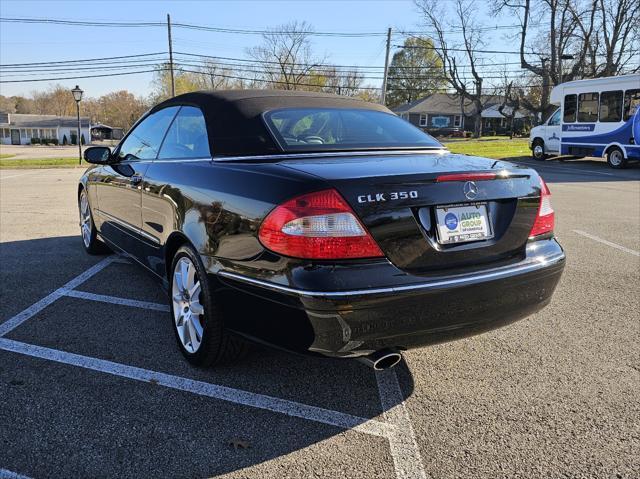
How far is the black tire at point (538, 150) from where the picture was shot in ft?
76.0

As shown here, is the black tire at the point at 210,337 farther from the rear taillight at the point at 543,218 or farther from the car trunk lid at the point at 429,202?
the rear taillight at the point at 543,218

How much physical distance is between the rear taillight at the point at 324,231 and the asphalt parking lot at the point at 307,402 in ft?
2.87

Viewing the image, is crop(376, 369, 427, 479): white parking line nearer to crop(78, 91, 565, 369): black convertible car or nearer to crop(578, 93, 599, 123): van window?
crop(78, 91, 565, 369): black convertible car

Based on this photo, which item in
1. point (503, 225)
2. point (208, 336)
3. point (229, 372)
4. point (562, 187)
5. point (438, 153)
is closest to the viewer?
point (503, 225)

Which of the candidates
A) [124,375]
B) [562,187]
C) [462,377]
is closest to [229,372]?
[124,375]

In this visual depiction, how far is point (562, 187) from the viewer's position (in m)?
13.1

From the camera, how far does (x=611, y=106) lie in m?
18.8

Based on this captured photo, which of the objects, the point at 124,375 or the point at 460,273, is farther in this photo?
the point at 124,375

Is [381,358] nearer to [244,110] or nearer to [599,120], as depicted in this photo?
[244,110]

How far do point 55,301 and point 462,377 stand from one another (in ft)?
10.5

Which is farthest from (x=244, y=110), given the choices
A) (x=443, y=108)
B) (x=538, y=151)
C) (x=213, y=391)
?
(x=443, y=108)

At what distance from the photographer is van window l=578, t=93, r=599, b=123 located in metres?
19.5

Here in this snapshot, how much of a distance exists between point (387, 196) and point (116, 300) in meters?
2.84

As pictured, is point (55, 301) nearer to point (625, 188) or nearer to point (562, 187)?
point (562, 187)
